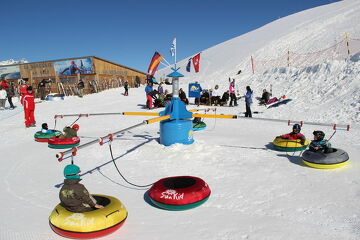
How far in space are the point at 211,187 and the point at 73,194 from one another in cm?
314

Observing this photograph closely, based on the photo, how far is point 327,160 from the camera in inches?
267

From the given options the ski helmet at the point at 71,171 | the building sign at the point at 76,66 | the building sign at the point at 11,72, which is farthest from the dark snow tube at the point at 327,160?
the building sign at the point at 11,72

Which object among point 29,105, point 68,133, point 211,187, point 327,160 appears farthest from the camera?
point 29,105

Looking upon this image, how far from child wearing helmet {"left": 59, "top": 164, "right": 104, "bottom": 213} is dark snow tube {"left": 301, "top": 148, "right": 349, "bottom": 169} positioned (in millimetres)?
5706

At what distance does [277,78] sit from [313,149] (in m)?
17.5

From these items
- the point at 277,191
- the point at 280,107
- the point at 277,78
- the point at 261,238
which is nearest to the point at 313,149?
the point at 277,191

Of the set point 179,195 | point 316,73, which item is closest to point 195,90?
point 316,73

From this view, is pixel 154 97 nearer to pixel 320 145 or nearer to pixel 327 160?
pixel 320 145

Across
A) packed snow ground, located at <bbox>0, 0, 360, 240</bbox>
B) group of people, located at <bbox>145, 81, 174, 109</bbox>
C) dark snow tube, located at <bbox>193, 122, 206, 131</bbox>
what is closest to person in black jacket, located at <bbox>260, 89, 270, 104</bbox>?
packed snow ground, located at <bbox>0, 0, 360, 240</bbox>

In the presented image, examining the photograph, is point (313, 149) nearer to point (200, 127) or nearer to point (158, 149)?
point (158, 149)

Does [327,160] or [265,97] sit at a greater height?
Result: [265,97]

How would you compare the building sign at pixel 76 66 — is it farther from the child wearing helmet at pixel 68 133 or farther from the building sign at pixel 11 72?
the child wearing helmet at pixel 68 133

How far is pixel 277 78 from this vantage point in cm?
2336

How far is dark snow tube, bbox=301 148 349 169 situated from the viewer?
6.75 meters
